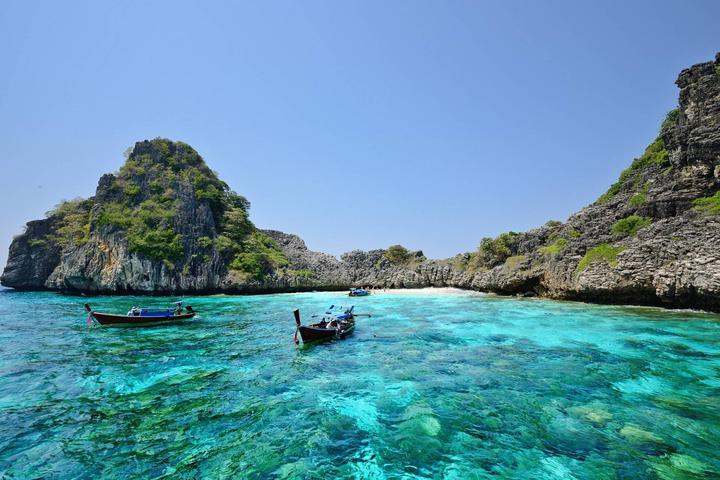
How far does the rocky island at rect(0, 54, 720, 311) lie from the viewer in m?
25.5

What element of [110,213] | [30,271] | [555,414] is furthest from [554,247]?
[30,271]

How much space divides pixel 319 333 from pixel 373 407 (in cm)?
864

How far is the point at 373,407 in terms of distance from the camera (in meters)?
9.91

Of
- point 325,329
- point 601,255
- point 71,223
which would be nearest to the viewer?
Answer: point 325,329

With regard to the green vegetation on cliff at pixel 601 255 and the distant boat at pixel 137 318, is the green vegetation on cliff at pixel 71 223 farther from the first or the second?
the green vegetation on cliff at pixel 601 255

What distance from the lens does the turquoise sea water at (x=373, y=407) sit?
6941mm

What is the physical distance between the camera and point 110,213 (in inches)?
2306

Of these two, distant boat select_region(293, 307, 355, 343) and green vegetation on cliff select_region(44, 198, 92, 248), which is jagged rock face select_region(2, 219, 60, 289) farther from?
distant boat select_region(293, 307, 355, 343)

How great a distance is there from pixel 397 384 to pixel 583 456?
19.4 feet

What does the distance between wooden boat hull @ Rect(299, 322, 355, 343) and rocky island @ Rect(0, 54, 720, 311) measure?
22.9 m

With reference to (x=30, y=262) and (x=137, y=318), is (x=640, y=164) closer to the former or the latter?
(x=137, y=318)

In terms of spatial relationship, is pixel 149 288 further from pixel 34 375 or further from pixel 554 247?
pixel 554 247

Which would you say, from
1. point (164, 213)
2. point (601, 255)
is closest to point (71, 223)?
point (164, 213)

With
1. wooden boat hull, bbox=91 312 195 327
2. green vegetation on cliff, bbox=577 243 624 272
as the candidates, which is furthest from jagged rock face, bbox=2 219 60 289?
green vegetation on cliff, bbox=577 243 624 272
